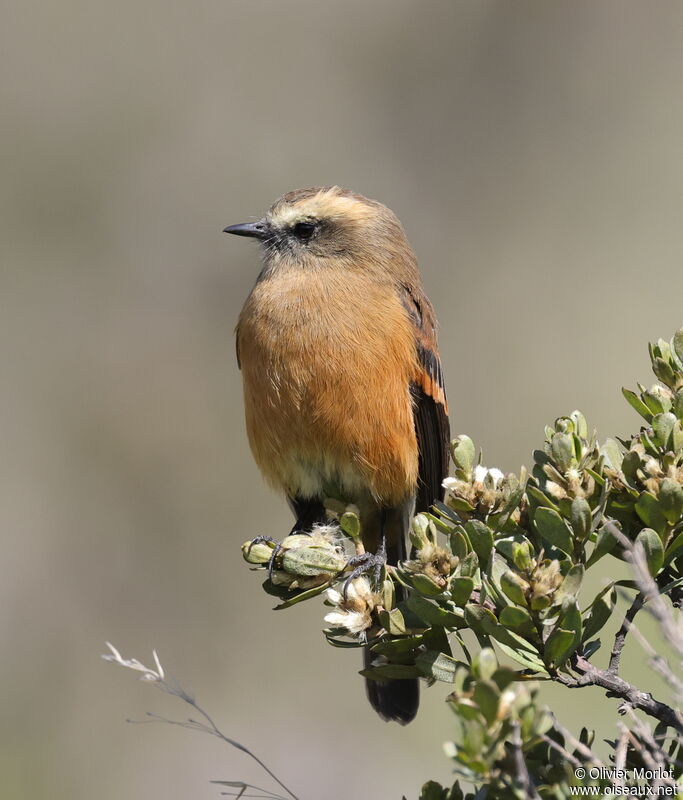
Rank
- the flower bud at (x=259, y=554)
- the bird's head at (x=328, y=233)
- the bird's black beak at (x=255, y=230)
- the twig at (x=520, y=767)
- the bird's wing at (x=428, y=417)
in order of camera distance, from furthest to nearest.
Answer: the bird's black beak at (x=255, y=230) → the bird's head at (x=328, y=233) → the bird's wing at (x=428, y=417) → the flower bud at (x=259, y=554) → the twig at (x=520, y=767)

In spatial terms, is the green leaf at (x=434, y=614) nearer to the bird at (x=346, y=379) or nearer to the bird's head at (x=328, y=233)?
the bird at (x=346, y=379)

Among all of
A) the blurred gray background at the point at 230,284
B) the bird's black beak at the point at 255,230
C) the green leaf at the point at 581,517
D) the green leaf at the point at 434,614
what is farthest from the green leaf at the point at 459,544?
the blurred gray background at the point at 230,284

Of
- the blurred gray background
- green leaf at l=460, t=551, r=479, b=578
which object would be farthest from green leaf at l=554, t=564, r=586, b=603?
the blurred gray background

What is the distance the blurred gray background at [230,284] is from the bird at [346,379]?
6.48ft

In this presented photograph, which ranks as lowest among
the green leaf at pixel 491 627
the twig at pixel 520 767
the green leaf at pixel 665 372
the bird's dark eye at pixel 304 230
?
the twig at pixel 520 767

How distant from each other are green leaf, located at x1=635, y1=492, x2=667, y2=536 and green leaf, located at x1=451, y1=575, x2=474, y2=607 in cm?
42

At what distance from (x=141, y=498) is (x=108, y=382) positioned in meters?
0.87

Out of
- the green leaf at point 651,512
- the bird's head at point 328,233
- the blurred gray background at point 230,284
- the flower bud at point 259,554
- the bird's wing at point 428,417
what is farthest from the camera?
the blurred gray background at point 230,284

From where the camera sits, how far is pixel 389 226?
475 centimetres

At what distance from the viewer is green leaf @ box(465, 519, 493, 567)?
2.28 metres

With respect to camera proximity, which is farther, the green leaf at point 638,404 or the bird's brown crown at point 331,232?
the bird's brown crown at point 331,232

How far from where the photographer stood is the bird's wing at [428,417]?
4312 mm

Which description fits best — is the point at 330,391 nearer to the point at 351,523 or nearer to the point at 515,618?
the point at 351,523

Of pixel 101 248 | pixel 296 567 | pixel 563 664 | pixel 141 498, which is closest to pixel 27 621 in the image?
pixel 141 498
